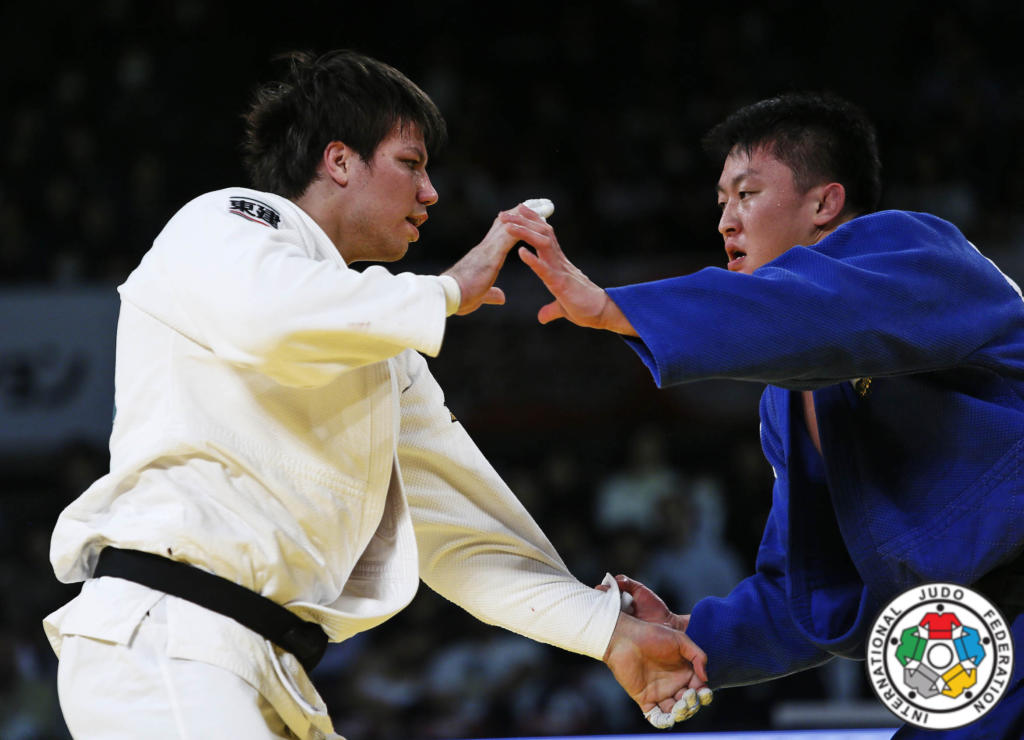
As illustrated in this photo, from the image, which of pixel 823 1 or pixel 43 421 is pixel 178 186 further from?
pixel 823 1

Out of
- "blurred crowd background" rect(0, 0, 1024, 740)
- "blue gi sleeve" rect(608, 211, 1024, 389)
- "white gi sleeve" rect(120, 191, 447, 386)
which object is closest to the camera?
"white gi sleeve" rect(120, 191, 447, 386)

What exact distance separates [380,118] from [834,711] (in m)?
4.17

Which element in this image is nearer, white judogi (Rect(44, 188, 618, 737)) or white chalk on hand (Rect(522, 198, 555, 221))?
white judogi (Rect(44, 188, 618, 737))

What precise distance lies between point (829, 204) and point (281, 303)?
1.49 meters

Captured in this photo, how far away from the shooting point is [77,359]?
22.4ft

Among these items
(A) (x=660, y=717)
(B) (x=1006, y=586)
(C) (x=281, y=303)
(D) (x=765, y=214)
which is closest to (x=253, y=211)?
(C) (x=281, y=303)

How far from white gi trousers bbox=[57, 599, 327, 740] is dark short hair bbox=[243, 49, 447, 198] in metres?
1.12

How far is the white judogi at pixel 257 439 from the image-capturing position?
205 cm

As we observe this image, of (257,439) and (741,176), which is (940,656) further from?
(257,439)

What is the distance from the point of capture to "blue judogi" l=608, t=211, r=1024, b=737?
2236 mm

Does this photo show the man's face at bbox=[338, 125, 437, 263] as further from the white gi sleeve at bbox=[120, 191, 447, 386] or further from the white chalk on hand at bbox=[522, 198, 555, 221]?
the white gi sleeve at bbox=[120, 191, 447, 386]

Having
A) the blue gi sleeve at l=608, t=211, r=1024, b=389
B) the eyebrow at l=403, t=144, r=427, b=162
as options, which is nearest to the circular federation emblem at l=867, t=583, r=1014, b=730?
the blue gi sleeve at l=608, t=211, r=1024, b=389

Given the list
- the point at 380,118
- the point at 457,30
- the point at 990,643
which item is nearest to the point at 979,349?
the point at 990,643

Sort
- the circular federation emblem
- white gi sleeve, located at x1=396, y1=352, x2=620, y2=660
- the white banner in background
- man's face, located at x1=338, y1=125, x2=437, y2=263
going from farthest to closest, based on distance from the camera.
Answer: the white banner in background
white gi sleeve, located at x1=396, y1=352, x2=620, y2=660
man's face, located at x1=338, y1=125, x2=437, y2=263
the circular federation emblem
